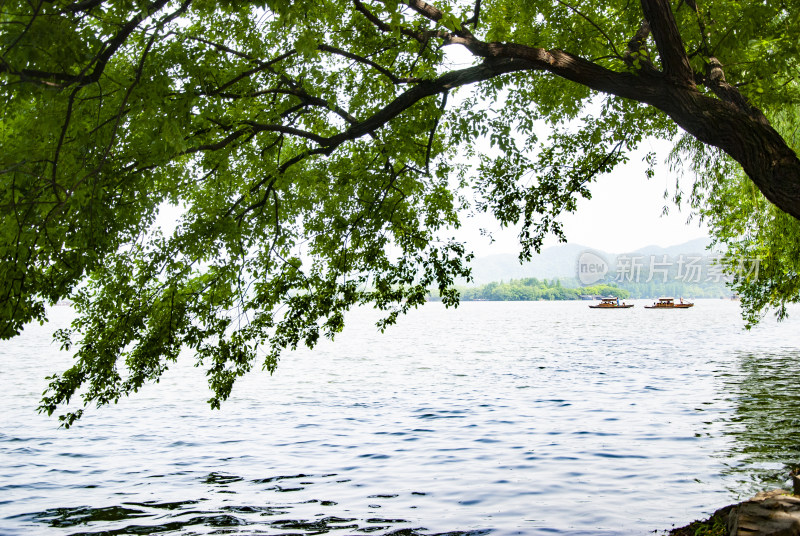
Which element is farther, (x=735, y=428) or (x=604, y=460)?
(x=735, y=428)

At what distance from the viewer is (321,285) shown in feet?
40.3

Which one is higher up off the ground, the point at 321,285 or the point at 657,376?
the point at 321,285

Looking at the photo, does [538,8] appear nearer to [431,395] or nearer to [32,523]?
[32,523]

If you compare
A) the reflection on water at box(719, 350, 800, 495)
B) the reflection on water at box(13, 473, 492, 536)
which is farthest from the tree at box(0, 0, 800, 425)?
the reflection on water at box(719, 350, 800, 495)

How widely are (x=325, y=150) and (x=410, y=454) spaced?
8495 millimetres

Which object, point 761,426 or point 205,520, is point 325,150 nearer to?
point 205,520

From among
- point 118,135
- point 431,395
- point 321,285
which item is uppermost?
point 118,135

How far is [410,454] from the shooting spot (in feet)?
52.5

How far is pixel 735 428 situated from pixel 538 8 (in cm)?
1186

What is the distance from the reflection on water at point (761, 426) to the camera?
41.7 feet

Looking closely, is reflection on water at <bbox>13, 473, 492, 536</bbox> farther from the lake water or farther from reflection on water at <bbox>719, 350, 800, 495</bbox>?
reflection on water at <bbox>719, 350, 800, 495</bbox>

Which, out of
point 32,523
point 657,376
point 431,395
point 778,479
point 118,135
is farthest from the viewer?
point 657,376

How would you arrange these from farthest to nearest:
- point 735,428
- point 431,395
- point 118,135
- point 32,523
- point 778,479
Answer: point 431,395, point 735,428, point 778,479, point 32,523, point 118,135

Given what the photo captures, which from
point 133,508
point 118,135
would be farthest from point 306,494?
point 118,135
